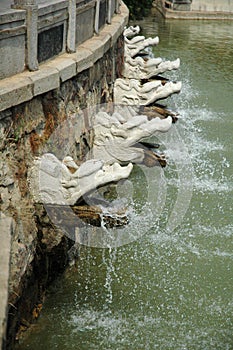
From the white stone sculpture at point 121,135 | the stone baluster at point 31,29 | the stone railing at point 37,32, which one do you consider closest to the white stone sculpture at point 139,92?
the white stone sculpture at point 121,135

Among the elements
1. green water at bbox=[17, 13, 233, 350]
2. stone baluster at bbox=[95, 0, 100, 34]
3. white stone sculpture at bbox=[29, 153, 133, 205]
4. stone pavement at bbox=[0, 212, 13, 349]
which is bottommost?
green water at bbox=[17, 13, 233, 350]

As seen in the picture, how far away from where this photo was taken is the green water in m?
7.47

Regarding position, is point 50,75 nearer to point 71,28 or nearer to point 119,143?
point 71,28

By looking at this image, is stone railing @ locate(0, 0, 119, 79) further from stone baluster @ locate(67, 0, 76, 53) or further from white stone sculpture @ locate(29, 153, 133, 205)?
white stone sculpture @ locate(29, 153, 133, 205)

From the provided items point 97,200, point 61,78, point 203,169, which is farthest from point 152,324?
point 203,169

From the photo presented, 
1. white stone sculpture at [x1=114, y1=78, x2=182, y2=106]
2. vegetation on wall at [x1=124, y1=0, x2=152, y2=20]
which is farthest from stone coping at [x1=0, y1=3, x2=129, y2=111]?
vegetation on wall at [x1=124, y1=0, x2=152, y2=20]

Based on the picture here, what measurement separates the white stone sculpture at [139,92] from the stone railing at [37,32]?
10.7 ft

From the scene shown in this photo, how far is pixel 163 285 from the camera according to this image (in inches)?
335

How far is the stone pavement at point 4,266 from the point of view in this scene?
170 inches

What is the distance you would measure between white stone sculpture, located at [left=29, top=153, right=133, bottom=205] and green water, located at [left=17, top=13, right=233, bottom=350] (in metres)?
1.25

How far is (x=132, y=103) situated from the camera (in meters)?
12.8

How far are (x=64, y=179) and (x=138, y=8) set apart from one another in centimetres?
2318

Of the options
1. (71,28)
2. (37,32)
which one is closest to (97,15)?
(71,28)

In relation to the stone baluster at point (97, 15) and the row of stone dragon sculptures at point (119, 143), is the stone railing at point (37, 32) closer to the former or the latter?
the stone baluster at point (97, 15)
